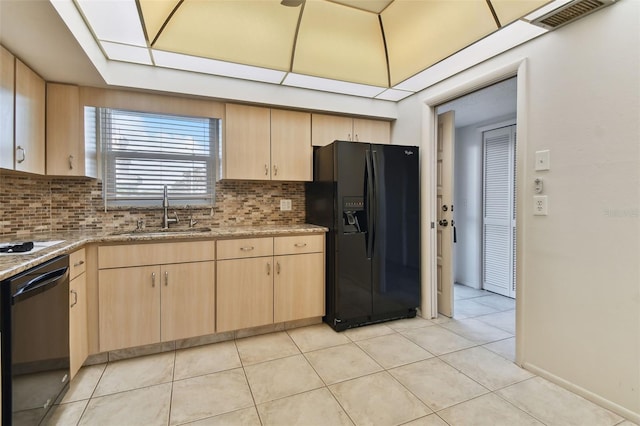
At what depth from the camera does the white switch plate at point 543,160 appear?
205 cm

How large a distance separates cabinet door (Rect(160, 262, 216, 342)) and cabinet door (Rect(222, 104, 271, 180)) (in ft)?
3.12

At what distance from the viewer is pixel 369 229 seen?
294 cm

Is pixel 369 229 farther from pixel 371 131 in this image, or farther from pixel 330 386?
pixel 330 386

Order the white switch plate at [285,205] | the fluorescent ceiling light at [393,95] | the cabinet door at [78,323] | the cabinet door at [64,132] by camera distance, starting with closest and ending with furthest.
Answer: the cabinet door at [78,323] < the cabinet door at [64,132] < the fluorescent ceiling light at [393,95] < the white switch plate at [285,205]

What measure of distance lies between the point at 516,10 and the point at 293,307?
9.07ft

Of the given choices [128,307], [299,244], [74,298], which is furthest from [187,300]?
[299,244]

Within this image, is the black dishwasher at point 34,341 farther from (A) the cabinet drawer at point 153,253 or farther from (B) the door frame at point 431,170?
(B) the door frame at point 431,170

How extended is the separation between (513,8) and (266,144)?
2162 millimetres

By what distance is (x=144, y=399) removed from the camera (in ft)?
6.18

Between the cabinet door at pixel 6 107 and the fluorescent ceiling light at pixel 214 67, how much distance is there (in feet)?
2.76

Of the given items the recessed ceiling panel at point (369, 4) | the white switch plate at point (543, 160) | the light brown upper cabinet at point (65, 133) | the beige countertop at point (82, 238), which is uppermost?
the recessed ceiling panel at point (369, 4)

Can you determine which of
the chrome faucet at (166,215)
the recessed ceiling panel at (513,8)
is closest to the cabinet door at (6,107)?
the chrome faucet at (166,215)

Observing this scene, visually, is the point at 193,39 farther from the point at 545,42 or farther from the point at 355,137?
the point at 545,42

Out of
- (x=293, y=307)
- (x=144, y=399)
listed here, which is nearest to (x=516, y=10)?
(x=293, y=307)
